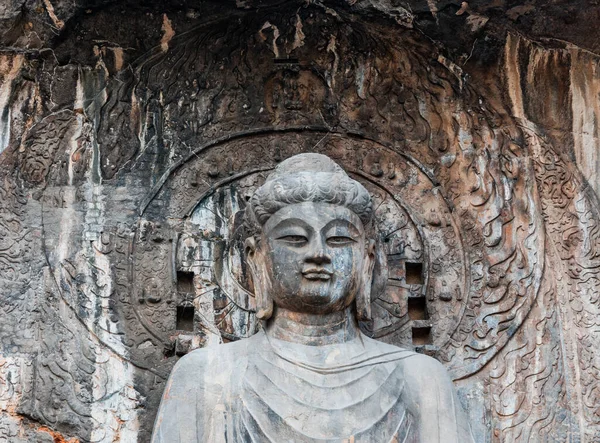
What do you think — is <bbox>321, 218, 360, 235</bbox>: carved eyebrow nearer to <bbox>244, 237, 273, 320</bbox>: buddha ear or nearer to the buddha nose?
the buddha nose

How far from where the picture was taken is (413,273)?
33.7 ft

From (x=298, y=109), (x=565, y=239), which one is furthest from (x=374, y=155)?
(x=565, y=239)

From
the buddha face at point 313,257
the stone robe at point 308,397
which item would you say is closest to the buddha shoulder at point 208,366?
the stone robe at point 308,397

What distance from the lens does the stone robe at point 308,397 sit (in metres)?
8.90

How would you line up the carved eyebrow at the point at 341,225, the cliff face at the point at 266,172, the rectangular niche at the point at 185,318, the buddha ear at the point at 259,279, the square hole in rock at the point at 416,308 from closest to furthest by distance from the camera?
the carved eyebrow at the point at 341,225 → the buddha ear at the point at 259,279 → the cliff face at the point at 266,172 → the rectangular niche at the point at 185,318 → the square hole in rock at the point at 416,308

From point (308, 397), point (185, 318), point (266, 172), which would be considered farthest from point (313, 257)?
point (266, 172)

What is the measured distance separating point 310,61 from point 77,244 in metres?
1.96

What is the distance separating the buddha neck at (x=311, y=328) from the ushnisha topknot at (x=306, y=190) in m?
0.59

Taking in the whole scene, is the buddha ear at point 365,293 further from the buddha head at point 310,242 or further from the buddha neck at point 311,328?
the buddha neck at point 311,328

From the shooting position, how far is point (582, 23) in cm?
972

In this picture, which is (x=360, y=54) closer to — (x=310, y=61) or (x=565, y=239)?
(x=310, y=61)

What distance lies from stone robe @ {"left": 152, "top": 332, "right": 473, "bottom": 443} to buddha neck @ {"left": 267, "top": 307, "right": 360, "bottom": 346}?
44 mm

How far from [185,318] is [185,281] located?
0.80 feet

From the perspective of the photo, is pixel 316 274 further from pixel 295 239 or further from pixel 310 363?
pixel 310 363
